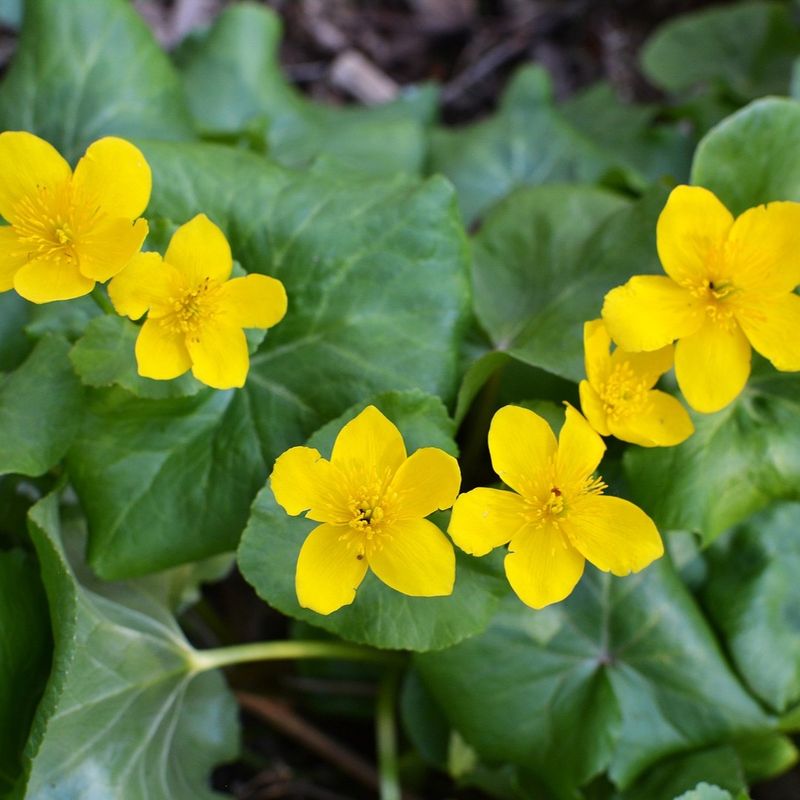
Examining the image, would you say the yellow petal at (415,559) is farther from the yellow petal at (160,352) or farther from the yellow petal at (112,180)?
the yellow petal at (112,180)

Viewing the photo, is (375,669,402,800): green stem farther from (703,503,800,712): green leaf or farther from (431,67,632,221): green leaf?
(431,67,632,221): green leaf

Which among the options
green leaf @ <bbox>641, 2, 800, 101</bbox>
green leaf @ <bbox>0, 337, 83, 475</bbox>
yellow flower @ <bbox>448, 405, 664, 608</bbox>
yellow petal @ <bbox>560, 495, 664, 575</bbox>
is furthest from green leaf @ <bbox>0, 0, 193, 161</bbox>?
green leaf @ <bbox>641, 2, 800, 101</bbox>

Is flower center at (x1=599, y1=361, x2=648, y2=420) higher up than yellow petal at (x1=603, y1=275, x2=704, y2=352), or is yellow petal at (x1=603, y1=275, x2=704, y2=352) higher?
yellow petal at (x1=603, y1=275, x2=704, y2=352)

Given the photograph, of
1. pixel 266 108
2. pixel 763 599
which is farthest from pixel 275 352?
pixel 266 108

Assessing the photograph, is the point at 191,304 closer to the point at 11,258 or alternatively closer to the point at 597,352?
the point at 11,258

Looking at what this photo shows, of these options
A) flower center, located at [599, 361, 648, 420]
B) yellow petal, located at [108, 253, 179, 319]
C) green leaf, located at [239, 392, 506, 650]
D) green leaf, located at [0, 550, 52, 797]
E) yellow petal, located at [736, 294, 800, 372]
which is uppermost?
yellow petal, located at [108, 253, 179, 319]

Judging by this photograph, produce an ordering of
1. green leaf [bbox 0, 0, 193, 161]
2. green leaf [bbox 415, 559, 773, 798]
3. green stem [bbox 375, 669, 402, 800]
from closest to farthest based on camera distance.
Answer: green leaf [bbox 415, 559, 773, 798] → green stem [bbox 375, 669, 402, 800] → green leaf [bbox 0, 0, 193, 161]

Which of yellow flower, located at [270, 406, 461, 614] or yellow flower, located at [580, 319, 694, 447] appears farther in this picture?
yellow flower, located at [580, 319, 694, 447]

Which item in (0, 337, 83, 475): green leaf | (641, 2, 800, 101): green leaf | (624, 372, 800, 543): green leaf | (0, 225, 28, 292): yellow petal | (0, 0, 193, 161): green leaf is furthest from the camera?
(641, 2, 800, 101): green leaf
